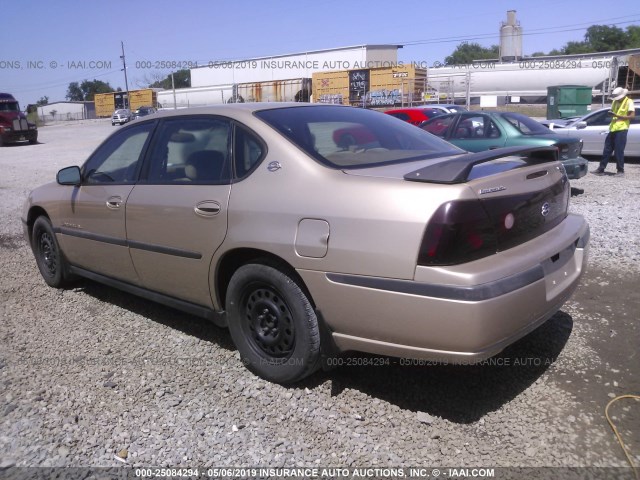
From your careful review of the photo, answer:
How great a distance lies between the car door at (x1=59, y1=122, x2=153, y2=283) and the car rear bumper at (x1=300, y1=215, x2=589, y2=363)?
6.03 feet

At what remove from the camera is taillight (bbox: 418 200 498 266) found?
101 inches

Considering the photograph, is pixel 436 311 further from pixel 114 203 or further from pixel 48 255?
pixel 48 255

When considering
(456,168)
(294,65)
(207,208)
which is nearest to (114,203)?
(207,208)

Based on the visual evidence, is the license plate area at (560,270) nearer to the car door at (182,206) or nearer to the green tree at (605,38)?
the car door at (182,206)

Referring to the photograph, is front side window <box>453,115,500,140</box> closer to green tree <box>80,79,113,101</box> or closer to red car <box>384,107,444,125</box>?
red car <box>384,107,444,125</box>

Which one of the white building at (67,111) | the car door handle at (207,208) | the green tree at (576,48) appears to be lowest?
the car door handle at (207,208)

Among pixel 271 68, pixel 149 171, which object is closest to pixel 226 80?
pixel 271 68

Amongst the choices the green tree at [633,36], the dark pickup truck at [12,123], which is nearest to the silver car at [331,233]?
the dark pickup truck at [12,123]

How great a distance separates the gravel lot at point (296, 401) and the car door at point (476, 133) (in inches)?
191

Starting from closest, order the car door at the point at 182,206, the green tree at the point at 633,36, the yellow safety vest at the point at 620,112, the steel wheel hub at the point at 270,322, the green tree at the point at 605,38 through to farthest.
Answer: the steel wheel hub at the point at 270,322
the car door at the point at 182,206
the yellow safety vest at the point at 620,112
the green tree at the point at 633,36
the green tree at the point at 605,38

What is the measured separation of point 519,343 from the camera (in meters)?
3.81

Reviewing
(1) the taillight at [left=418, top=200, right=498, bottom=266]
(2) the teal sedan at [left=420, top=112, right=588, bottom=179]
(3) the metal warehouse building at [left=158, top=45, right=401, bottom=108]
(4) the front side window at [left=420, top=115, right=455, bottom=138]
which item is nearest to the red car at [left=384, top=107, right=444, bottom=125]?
(4) the front side window at [left=420, top=115, right=455, bottom=138]

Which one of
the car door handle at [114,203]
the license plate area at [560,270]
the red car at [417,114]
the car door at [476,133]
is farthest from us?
the red car at [417,114]

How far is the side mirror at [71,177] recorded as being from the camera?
4574 millimetres
